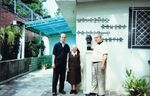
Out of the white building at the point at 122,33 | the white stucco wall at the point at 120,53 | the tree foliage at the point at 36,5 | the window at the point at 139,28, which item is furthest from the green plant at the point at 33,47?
the window at the point at 139,28

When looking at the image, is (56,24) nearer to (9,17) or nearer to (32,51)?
(32,51)

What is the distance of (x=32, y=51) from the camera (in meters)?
21.8

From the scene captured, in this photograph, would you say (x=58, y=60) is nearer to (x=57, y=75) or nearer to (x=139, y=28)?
(x=57, y=75)

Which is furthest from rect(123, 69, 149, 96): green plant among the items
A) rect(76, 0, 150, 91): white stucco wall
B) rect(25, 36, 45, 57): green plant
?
rect(25, 36, 45, 57): green plant

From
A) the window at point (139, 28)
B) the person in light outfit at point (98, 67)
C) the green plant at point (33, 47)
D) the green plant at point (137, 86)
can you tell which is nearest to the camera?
the person in light outfit at point (98, 67)

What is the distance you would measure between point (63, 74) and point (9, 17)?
8.97 meters

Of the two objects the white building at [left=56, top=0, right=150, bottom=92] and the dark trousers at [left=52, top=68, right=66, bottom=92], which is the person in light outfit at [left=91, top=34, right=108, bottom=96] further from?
the dark trousers at [left=52, top=68, right=66, bottom=92]

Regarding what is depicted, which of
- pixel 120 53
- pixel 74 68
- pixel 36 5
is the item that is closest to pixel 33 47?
pixel 36 5

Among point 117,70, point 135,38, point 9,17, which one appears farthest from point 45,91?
point 9,17

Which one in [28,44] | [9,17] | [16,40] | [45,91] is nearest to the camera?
[45,91]

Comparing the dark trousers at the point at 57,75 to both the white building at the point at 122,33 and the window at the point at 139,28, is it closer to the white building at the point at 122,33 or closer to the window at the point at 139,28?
the white building at the point at 122,33

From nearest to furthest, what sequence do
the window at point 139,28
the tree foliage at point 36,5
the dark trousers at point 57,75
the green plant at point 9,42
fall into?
the dark trousers at point 57,75
the window at point 139,28
the green plant at point 9,42
the tree foliage at point 36,5

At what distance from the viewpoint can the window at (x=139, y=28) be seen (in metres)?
10.6

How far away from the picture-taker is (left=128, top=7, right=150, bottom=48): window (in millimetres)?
10562
